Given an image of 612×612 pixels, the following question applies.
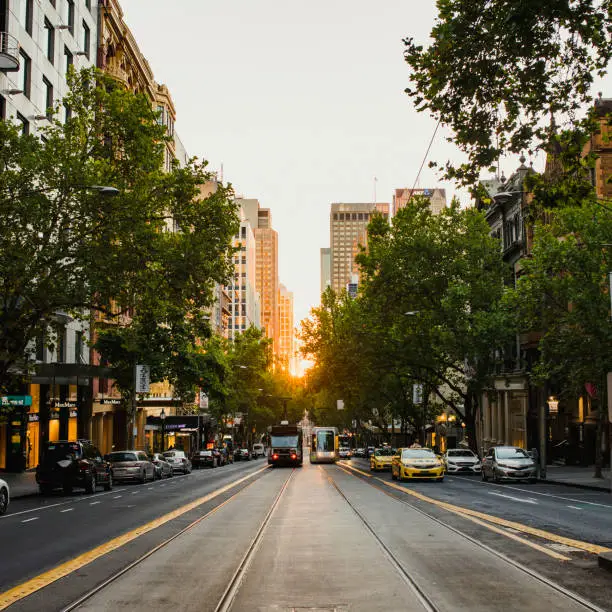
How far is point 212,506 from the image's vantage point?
22672mm

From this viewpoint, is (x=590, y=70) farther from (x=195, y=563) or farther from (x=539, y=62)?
(x=195, y=563)

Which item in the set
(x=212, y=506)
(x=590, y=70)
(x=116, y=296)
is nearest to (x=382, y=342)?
(x=116, y=296)

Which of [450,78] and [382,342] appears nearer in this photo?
[450,78]

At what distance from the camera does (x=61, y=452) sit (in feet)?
94.5

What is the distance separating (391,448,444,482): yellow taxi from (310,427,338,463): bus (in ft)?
103

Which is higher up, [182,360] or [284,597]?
[182,360]

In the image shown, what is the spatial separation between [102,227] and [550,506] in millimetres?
16386

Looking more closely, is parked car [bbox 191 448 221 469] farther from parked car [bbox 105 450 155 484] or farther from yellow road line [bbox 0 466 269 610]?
yellow road line [bbox 0 466 269 610]

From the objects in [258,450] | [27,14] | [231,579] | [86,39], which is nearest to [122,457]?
[27,14]

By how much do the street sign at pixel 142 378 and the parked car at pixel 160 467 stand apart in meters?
3.62

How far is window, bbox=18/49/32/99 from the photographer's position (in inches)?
1555

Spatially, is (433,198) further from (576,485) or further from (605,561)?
(605,561)

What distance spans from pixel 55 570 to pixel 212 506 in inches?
464

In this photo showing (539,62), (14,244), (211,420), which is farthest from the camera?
(211,420)
